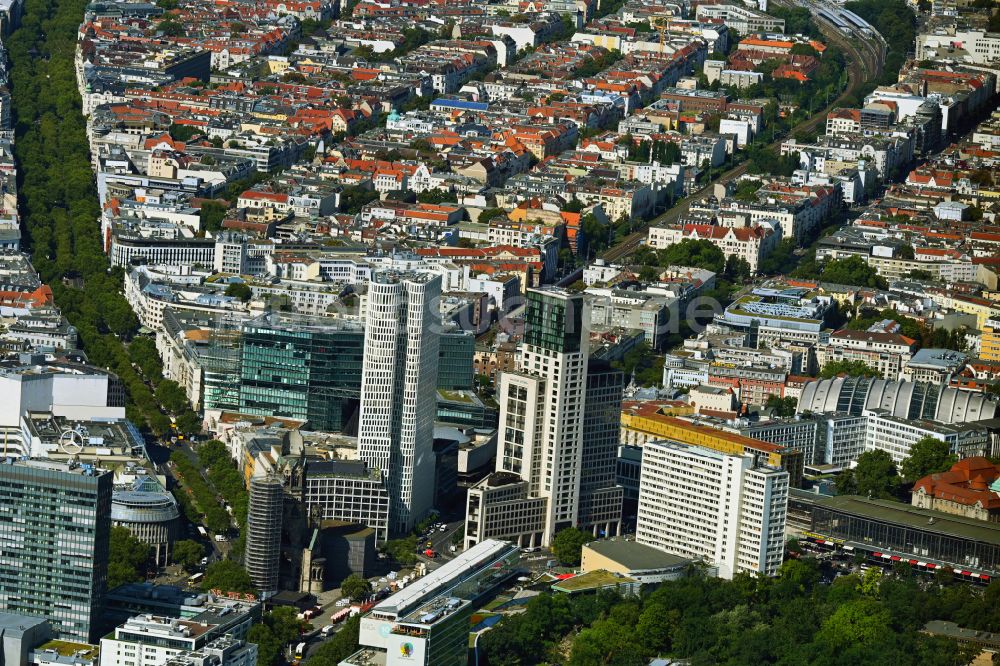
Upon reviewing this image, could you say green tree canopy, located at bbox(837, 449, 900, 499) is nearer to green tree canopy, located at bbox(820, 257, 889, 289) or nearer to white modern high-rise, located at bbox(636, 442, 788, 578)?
white modern high-rise, located at bbox(636, 442, 788, 578)

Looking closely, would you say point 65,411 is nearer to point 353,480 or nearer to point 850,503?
point 353,480

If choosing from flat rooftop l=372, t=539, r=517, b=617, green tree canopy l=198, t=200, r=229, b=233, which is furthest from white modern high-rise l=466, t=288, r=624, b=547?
green tree canopy l=198, t=200, r=229, b=233

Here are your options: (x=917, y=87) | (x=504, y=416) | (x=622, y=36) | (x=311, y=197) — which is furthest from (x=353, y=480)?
(x=622, y=36)

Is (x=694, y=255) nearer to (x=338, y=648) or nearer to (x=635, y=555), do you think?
(x=635, y=555)

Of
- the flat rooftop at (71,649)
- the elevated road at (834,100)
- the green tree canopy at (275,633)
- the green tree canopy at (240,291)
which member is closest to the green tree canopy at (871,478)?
the green tree canopy at (275,633)

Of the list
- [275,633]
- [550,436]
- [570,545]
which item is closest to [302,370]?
[550,436]

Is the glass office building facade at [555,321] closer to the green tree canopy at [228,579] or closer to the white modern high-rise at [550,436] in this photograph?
the white modern high-rise at [550,436]
